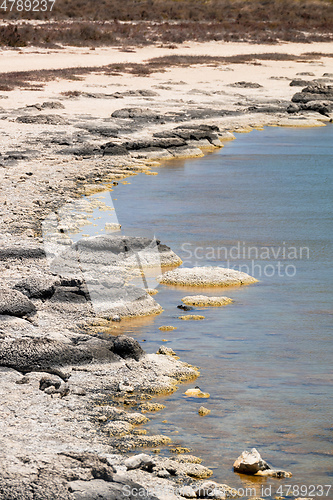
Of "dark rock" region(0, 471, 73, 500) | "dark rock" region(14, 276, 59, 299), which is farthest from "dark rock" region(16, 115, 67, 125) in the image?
"dark rock" region(0, 471, 73, 500)

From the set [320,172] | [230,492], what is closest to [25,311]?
[230,492]

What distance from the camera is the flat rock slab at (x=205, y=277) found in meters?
9.30

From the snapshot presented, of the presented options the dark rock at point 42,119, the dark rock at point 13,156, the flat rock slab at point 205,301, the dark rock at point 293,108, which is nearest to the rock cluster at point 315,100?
the dark rock at point 293,108

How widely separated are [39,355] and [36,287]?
1.76 meters

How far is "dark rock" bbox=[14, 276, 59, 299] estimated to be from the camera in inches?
324

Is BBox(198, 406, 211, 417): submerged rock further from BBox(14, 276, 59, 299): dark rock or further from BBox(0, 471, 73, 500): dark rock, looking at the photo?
BBox(14, 276, 59, 299): dark rock

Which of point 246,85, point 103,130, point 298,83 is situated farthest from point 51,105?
point 298,83

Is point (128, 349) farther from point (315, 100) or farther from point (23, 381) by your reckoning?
point (315, 100)

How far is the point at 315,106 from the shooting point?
24.6m

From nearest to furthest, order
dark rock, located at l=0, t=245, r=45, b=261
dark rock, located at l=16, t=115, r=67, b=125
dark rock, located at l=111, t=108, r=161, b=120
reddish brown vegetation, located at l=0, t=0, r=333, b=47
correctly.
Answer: dark rock, located at l=0, t=245, r=45, b=261 → dark rock, located at l=16, t=115, r=67, b=125 → dark rock, located at l=111, t=108, r=161, b=120 → reddish brown vegetation, located at l=0, t=0, r=333, b=47

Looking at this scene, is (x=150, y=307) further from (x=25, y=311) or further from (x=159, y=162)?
(x=159, y=162)

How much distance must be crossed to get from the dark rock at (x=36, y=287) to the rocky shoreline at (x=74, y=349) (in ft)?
0.04

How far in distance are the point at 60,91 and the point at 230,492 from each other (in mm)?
21141

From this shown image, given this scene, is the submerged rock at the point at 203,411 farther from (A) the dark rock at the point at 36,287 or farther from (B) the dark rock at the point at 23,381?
(A) the dark rock at the point at 36,287
